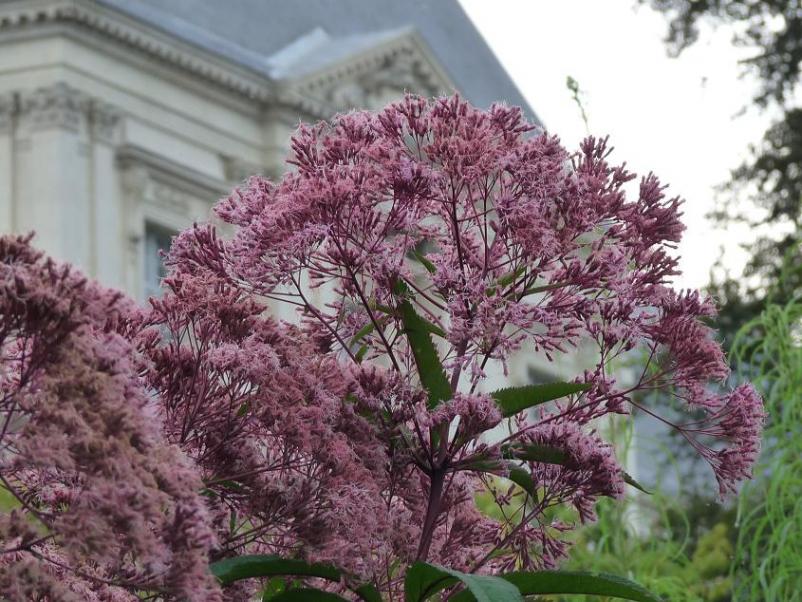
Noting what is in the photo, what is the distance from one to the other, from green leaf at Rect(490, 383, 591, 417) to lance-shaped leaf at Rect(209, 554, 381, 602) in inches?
14.9

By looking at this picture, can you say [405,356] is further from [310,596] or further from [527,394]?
[310,596]

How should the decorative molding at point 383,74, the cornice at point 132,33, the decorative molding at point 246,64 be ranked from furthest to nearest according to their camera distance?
the decorative molding at point 383,74
the decorative molding at point 246,64
the cornice at point 132,33

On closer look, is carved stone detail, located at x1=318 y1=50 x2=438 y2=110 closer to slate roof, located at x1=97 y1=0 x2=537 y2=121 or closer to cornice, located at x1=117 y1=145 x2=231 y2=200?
slate roof, located at x1=97 y1=0 x2=537 y2=121

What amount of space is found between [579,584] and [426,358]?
464 mm

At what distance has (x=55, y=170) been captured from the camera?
101ft

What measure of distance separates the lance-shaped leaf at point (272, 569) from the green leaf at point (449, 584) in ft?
0.22

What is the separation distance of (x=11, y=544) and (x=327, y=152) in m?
0.90

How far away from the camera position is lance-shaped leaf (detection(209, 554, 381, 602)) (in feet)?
10.7

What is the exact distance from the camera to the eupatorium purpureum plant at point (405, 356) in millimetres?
3312

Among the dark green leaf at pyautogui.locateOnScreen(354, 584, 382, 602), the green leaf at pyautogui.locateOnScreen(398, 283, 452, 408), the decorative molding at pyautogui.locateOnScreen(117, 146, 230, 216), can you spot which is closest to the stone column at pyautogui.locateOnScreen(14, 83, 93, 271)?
the decorative molding at pyautogui.locateOnScreen(117, 146, 230, 216)

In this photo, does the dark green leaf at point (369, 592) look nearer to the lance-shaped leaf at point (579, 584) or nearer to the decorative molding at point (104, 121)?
the lance-shaped leaf at point (579, 584)

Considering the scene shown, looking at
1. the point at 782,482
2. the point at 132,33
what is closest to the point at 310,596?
the point at 782,482

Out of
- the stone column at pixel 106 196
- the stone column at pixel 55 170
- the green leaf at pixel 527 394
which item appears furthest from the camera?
the stone column at pixel 106 196

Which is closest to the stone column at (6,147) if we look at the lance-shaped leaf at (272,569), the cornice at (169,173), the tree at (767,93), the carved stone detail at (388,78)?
the cornice at (169,173)
